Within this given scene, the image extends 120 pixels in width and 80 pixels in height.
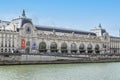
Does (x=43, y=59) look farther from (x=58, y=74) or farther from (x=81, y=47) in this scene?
(x=58, y=74)

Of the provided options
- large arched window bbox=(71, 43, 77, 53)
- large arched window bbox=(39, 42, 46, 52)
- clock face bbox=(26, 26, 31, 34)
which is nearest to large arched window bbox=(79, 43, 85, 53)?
large arched window bbox=(71, 43, 77, 53)

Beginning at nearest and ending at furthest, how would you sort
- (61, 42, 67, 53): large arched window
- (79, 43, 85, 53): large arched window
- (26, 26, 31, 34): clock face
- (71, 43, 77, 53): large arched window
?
(26, 26, 31, 34): clock face → (61, 42, 67, 53): large arched window → (71, 43, 77, 53): large arched window → (79, 43, 85, 53): large arched window

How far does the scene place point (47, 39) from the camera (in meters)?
90.4

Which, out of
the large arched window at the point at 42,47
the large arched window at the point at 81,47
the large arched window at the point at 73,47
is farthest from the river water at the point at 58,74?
the large arched window at the point at 81,47

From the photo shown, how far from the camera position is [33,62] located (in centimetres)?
6656

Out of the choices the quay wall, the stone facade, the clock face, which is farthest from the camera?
the clock face

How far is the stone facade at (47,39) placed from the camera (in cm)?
8038

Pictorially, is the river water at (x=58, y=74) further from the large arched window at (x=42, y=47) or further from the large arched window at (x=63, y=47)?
the large arched window at (x=63, y=47)

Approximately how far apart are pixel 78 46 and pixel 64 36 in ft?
26.6

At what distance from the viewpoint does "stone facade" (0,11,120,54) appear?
8038 cm

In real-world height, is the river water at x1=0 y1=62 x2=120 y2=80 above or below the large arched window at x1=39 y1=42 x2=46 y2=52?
below

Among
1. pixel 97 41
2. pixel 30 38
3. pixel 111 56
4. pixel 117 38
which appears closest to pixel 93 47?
pixel 97 41

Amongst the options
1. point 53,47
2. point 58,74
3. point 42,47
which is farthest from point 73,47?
point 58,74

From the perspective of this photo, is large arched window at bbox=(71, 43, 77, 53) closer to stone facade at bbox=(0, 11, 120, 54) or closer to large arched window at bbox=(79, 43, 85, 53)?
stone facade at bbox=(0, 11, 120, 54)
